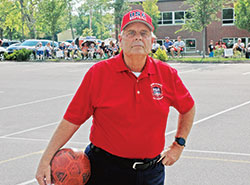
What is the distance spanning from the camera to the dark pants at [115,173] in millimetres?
2904

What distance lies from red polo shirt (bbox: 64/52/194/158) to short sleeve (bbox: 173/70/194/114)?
0.12 m

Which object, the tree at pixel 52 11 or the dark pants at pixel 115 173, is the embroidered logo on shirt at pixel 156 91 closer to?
the dark pants at pixel 115 173

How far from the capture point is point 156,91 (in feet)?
9.45

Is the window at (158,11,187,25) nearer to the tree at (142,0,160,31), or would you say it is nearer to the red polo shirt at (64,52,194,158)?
the tree at (142,0,160,31)

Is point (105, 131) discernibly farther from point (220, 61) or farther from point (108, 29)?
point (108, 29)

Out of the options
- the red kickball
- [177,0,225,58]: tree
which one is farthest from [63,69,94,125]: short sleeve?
[177,0,225,58]: tree

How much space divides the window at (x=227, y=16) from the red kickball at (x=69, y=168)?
47117 mm

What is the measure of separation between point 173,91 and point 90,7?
76079mm

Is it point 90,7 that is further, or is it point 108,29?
point 108,29

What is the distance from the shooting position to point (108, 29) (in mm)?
104875

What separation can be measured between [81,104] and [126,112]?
0.32 m

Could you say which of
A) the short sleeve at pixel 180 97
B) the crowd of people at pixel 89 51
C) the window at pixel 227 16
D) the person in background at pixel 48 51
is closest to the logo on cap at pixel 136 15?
the short sleeve at pixel 180 97

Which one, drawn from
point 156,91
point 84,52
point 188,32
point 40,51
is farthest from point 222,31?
point 156,91

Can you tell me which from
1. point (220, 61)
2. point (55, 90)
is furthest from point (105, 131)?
point (220, 61)
